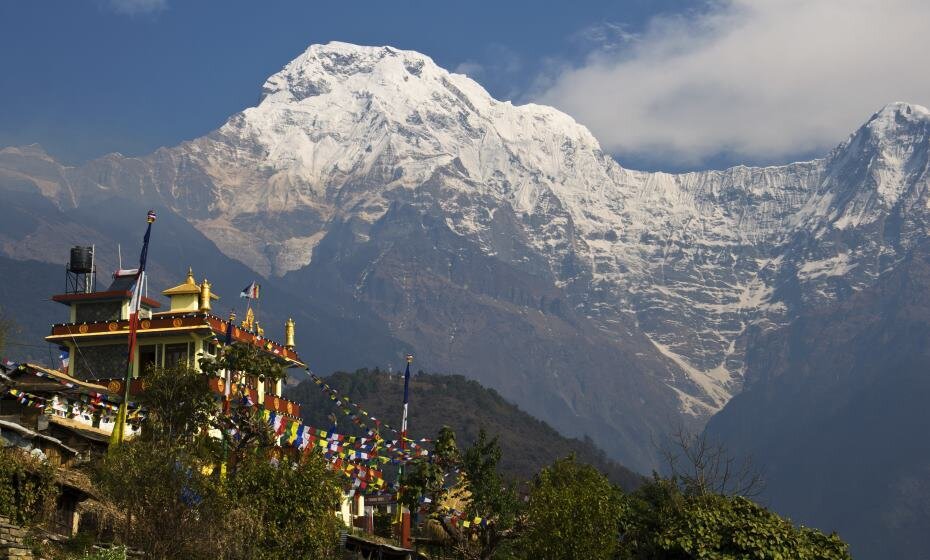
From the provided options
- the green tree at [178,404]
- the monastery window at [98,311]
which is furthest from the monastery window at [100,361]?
the green tree at [178,404]

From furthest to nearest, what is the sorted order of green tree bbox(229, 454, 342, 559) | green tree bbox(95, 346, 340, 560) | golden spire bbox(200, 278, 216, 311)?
golden spire bbox(200, 278, 216, 311) < green tree bbox(229, 454, 342, 559) < green tree bbox(95, 346, 340, 560)

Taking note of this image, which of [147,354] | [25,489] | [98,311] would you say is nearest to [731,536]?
[25,489]

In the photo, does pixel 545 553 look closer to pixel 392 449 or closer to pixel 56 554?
pixel 392 449

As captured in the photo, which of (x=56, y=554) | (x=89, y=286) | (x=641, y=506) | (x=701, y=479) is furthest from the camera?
(x=89, y=286)

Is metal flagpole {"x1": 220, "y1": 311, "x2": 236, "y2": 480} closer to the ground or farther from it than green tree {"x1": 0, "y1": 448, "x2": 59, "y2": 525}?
farther from it

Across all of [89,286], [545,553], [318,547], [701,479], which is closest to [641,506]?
[701,479]

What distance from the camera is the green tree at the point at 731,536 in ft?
209

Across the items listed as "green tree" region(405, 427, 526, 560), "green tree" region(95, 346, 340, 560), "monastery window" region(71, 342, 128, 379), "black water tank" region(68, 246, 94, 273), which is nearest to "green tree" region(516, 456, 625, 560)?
"green tree" region(405, 427, 526, 560)

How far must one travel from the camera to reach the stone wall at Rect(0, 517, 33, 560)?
5281cm

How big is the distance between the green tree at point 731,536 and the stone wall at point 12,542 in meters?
27.6

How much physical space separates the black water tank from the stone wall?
131 feet

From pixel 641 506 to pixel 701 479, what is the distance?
7.53m

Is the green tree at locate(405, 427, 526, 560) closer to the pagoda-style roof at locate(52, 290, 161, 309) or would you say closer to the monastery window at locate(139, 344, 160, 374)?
the monastery window at locate(139, 344, 160, 374)

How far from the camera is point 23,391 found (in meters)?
73.1
